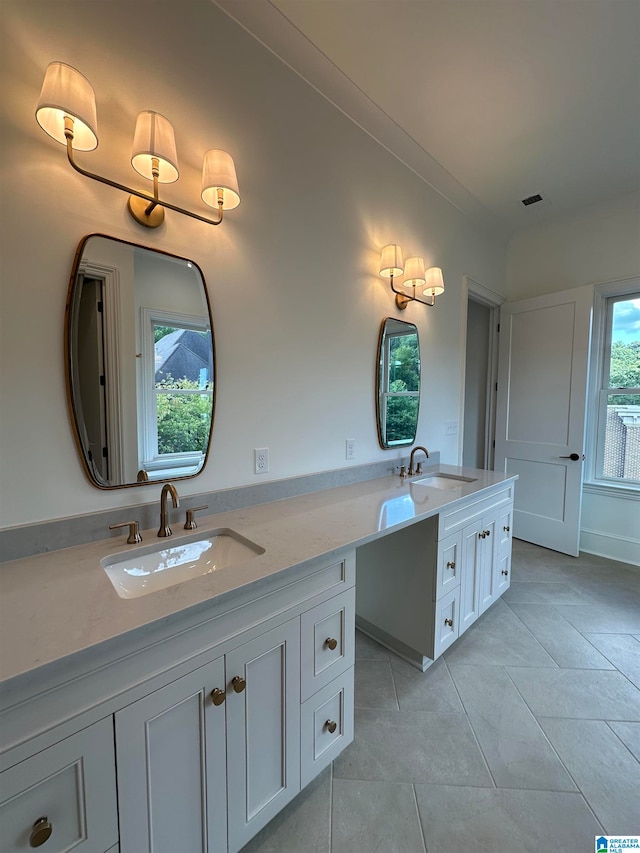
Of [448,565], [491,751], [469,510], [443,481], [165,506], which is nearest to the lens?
[165,506]

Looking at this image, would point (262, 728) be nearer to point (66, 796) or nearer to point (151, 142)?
point (66, 796)

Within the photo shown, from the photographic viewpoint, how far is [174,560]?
1127mm

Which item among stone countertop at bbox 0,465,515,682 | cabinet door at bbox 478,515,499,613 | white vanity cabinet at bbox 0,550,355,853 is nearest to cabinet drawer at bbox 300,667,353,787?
white vanity cabinet at bbox 0,550,355,853

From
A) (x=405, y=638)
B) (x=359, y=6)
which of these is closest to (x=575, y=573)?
(x=405, y=638)

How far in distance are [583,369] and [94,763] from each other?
3566 millimetres

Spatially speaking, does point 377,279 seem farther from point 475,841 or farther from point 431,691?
point 475,841

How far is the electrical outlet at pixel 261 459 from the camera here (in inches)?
61.0

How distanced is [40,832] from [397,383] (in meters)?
2.17

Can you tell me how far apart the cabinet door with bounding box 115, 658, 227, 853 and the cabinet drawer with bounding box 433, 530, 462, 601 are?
110 centimetres

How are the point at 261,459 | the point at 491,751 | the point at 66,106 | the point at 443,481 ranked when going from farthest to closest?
the point at 443,481 → the point at 261,459 → the point at 491,751 → the point at 66,106

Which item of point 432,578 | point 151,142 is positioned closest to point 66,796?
point 432,578

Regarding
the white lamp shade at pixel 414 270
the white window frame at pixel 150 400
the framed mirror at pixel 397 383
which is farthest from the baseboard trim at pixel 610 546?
the white window frame at pixel 150 400

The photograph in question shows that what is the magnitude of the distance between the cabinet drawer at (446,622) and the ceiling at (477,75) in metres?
2.51

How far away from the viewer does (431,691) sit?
162cm
